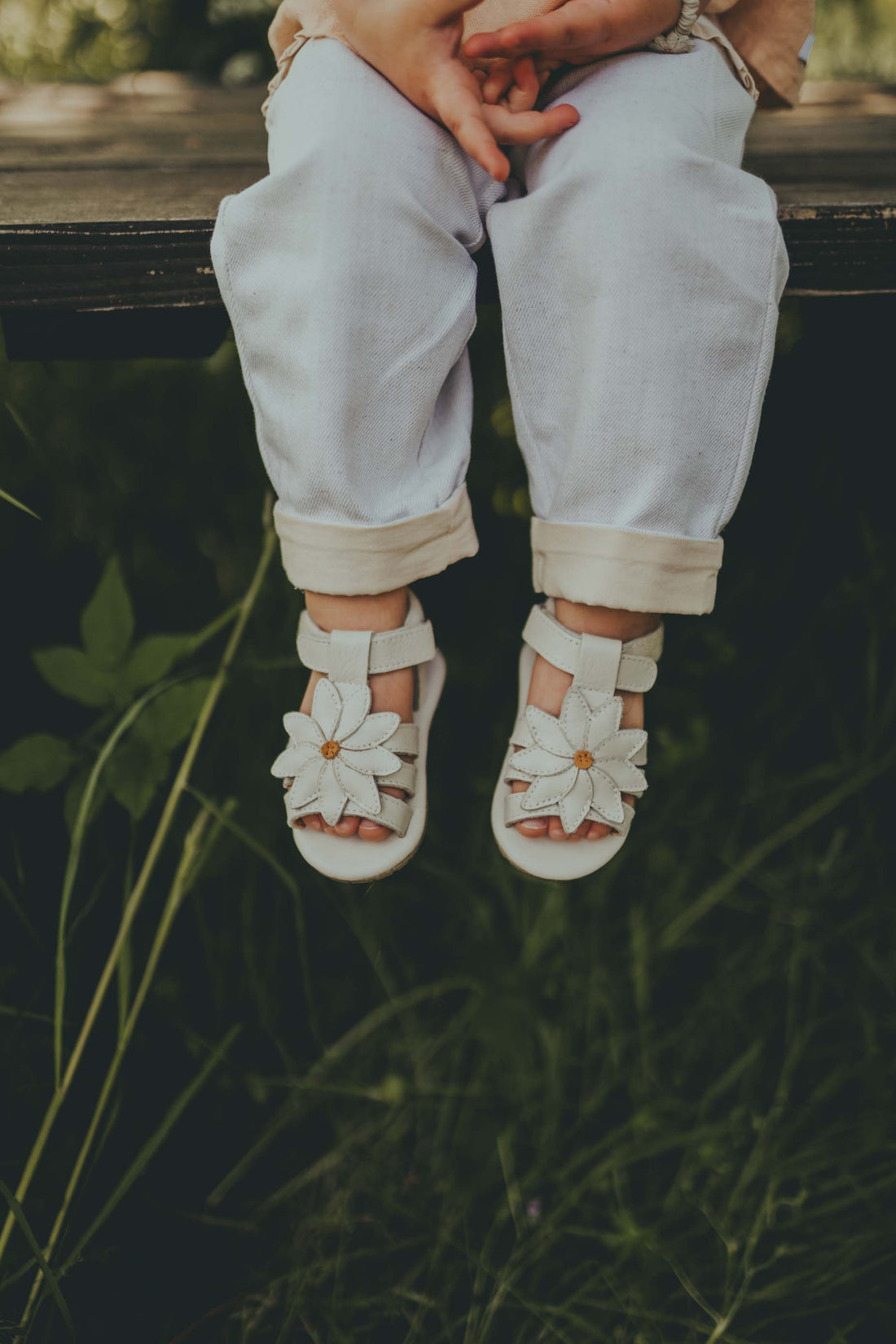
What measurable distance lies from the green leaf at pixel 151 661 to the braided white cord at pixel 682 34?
64cm

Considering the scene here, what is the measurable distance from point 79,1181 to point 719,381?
0.97 metres

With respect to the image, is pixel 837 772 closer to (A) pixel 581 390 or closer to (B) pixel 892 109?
(A) pixel 581 390

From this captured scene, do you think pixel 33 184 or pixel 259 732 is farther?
pixel 259 732

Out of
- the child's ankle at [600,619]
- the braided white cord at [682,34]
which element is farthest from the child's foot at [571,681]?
the braided white cord at [682,34]

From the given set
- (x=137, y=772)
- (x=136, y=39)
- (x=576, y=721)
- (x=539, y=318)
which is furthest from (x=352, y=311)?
(x=136, y=39)

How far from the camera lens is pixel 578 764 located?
0.83m

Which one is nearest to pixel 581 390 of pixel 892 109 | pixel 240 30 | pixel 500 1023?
pixel 500 1023

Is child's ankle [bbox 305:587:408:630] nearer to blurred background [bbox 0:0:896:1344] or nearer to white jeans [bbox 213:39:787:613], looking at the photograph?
white jeans [bbox 213:39:787:613]

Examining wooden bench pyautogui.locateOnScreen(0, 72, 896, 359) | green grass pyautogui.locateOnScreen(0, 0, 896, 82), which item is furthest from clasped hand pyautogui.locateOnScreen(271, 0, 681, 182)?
green grass pyautogui.locateOnScreen(0, 0, 896, 82)

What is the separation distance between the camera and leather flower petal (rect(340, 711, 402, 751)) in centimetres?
83

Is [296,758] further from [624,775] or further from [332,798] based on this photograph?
[624,775]

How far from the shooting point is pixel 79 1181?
1.02 m

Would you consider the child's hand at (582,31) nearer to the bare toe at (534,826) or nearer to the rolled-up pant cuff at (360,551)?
the rolled-up pant cuff at (360,551)

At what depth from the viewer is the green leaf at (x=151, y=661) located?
2.94 feet
